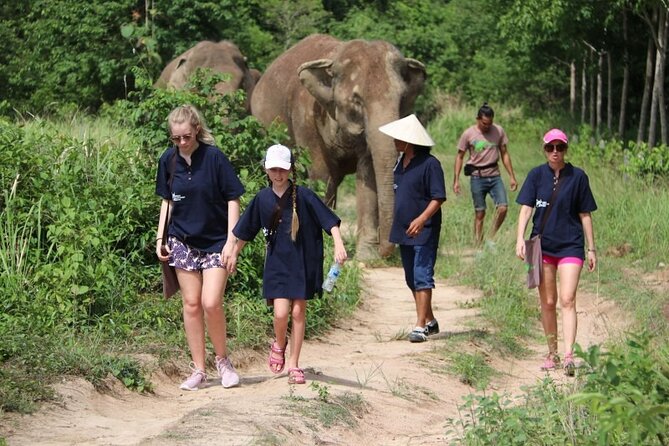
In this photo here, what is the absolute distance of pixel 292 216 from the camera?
8906 millimetres

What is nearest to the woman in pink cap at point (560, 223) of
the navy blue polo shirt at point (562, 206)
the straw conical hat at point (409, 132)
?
the navy blue polo shirt at point (562, 206)

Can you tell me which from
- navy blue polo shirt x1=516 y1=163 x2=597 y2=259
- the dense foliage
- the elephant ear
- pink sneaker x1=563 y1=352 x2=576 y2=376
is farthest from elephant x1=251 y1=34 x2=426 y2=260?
pink sneaker x1=563 y1=352 x2=576 y2=376

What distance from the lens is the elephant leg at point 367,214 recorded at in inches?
597

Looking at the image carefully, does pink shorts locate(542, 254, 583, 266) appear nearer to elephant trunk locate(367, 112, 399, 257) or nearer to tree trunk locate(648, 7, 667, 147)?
elephant trunk locate(367, 112, 399, 257)

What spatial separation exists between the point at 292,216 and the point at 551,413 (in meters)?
2.42

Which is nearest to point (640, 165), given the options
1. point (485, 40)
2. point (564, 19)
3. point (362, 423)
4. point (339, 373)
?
point (564, 19)

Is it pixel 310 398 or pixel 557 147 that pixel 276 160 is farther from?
pixel 557 147

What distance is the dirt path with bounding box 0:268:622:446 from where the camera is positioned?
7.59 meters

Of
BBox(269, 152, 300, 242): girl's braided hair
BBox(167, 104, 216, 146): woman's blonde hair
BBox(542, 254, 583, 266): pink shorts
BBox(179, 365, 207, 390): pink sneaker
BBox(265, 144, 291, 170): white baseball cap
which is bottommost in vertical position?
BBox(179, 365, 207, 390): pink sneaker

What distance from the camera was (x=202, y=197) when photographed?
8.84 meters

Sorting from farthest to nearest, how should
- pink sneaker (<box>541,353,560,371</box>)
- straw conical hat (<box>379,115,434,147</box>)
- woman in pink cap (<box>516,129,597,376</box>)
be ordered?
1. straw conical hat (<box>379,115,434,147</box>)
2. pink sneaker (<box>541,353,560,371</box>)
3. woman in pink cap (<box>516,129,597,376</box>)

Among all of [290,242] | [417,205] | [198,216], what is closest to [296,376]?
[290,242]

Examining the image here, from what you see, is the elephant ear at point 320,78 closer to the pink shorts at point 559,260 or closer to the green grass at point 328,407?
the pink shorts at point 559,260

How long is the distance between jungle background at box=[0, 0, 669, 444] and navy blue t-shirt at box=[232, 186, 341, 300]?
115 cm
